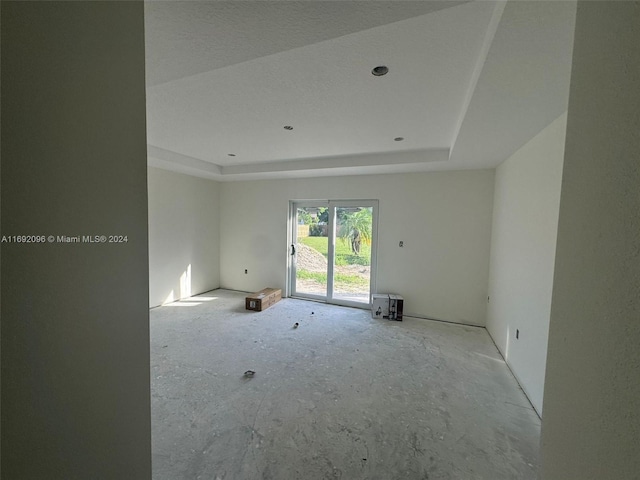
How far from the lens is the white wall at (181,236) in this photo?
394cm

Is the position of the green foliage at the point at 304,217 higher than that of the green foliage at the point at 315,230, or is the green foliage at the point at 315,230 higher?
the green foliage at the point at 304,217

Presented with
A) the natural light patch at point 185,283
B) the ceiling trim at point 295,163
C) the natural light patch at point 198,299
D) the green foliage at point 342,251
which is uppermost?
the ceiling trim at point 295,163

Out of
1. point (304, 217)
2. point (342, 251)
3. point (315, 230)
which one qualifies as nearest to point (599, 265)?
point (342, 251)

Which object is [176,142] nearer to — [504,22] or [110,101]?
[110,101]

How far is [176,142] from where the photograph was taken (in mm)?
3088

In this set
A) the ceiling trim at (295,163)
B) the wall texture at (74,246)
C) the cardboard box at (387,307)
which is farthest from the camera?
the cardboard box at (387,307)

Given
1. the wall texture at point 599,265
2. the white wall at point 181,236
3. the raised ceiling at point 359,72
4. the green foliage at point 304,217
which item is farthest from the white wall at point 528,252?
the white wall at point 181,236

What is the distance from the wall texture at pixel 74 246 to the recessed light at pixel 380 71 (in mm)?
1222

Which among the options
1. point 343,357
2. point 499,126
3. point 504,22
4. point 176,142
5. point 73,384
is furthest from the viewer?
point 176,142

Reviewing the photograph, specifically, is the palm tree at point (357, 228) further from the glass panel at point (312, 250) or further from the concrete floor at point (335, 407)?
the concrete floor at point (335, 407)

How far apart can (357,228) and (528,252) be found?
2.39 meters

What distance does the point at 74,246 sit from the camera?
659 mm

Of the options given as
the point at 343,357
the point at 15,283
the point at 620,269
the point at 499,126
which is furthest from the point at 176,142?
the point at 620,269

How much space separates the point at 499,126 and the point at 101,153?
2.56 meters
